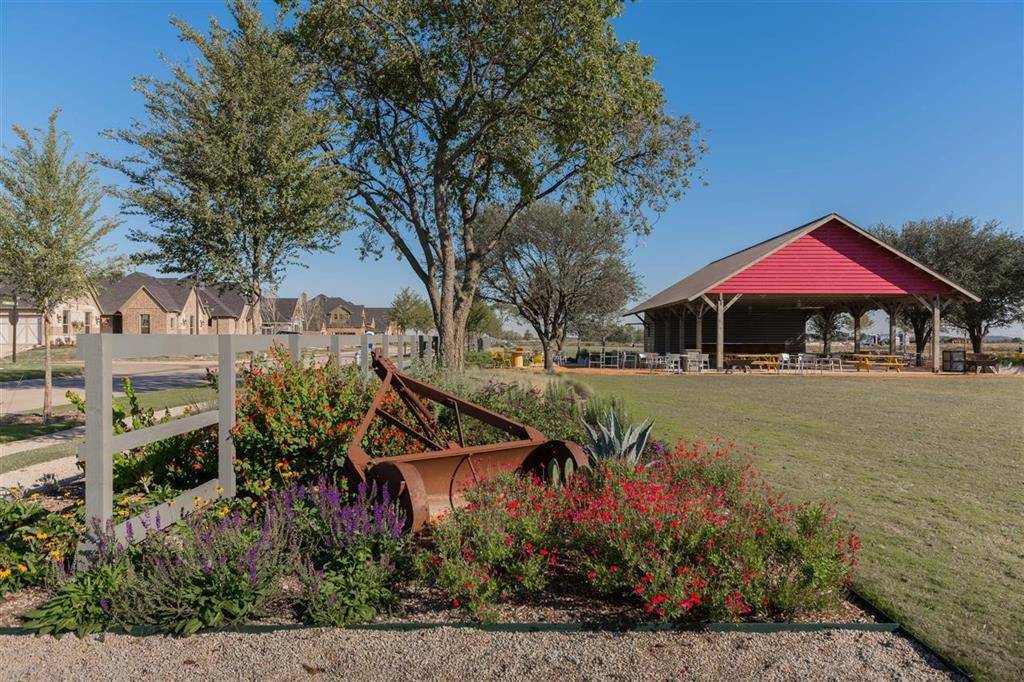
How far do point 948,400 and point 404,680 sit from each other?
18283mm

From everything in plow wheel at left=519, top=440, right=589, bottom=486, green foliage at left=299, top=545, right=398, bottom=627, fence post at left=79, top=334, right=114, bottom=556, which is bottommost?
green foliage at left=299, top=545, right=398, bottom=627

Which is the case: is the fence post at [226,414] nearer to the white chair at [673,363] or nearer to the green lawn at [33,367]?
the green lawn at [33,367]

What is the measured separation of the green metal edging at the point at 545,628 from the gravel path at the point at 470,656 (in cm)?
4

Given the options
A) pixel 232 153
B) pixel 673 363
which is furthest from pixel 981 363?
pixel 232 153

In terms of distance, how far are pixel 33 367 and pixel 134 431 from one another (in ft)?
109

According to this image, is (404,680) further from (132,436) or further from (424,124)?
(424,124)

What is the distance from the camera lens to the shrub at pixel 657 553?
337 cm

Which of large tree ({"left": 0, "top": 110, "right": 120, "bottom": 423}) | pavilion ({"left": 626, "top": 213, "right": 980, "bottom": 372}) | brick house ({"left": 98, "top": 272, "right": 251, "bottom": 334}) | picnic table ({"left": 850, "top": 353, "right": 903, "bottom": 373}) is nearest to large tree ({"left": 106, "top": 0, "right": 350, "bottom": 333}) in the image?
large tree ({"left": 0, "top": 110, "right": 120, "bottom": 423})

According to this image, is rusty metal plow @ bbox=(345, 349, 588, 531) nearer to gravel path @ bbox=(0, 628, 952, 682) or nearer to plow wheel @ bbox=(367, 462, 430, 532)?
plow wheel @ bbox=(367, 462, 430, 532)

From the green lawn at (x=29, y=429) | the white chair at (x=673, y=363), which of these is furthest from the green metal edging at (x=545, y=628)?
the white chair at (x=673, y=363)

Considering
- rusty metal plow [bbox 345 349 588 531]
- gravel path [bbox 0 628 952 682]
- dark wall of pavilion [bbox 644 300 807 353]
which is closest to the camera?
gravel path [bbox 0 628 952 682]

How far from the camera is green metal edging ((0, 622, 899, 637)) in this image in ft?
11.1

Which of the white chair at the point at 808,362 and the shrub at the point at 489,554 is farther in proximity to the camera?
the white chair at the point at 808,362

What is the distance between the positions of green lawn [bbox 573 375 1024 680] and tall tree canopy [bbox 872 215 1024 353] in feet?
90.7
